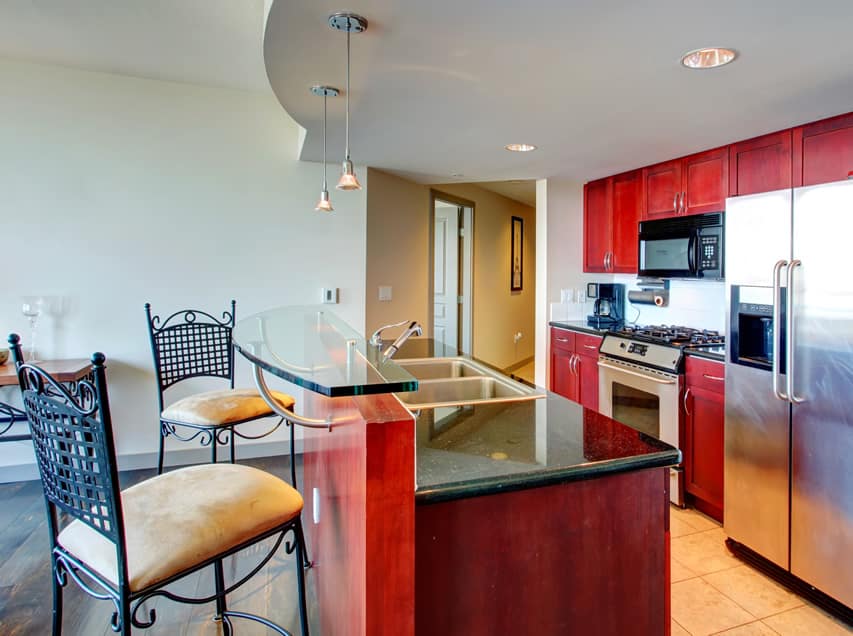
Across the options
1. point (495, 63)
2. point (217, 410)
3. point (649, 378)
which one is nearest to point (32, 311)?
point (217, 410)

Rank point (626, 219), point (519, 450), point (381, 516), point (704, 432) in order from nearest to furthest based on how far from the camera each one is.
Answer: point (381, 516) → point (519, 450) → point (704, 432) → point (626, 219)

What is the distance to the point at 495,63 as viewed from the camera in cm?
191

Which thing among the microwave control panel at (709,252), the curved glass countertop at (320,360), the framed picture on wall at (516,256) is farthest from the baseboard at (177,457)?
the framed picture on wall at (516,256)

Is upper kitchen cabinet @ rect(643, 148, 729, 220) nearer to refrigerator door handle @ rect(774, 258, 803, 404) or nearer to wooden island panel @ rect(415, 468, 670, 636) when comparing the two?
refrigerator door handle @ rect(774, 258, 803, 404)

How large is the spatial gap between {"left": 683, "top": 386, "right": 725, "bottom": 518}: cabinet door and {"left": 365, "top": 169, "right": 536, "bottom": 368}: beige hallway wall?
2.26 metres

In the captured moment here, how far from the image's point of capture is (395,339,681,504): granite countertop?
1.05 meters

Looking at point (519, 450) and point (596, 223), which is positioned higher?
point (596, 223)

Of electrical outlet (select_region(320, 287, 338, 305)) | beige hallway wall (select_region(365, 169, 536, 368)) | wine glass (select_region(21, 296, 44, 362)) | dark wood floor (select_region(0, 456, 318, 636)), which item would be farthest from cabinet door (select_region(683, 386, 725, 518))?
wine glass (select_region(21, 296, 44, 362))

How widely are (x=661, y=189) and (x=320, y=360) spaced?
3159 mm

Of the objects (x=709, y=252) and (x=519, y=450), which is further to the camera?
(x=709, y=252)

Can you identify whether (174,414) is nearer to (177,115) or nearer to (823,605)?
(177,115)

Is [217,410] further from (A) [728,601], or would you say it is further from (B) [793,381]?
(B) [793,381]

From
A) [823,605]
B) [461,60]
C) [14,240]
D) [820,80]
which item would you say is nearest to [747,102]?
[820,80]

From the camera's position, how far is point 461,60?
188cm
